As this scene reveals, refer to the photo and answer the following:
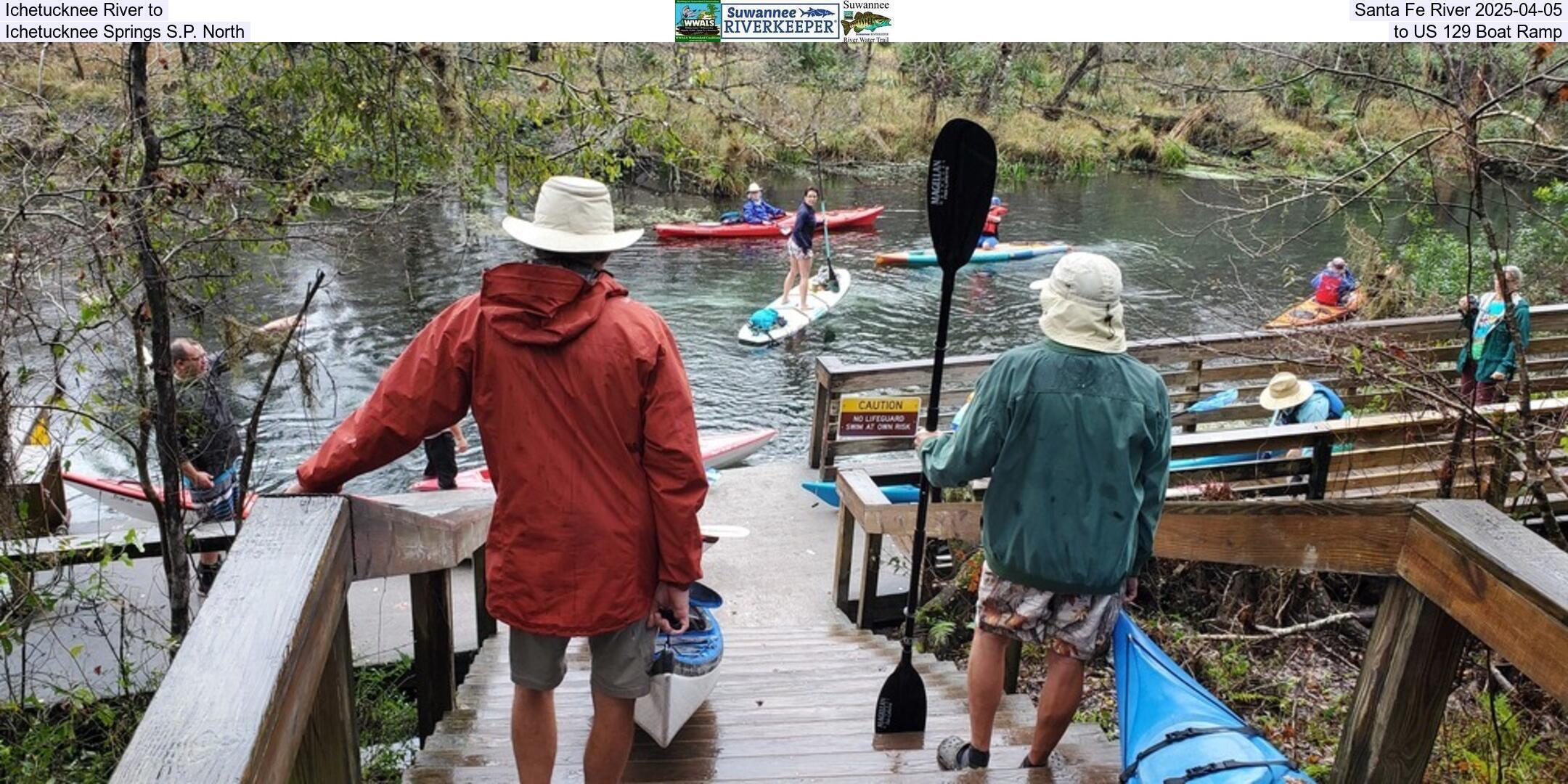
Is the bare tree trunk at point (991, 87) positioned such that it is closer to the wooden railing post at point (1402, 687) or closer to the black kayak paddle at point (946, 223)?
the black kayak paddle at point (946, 223)

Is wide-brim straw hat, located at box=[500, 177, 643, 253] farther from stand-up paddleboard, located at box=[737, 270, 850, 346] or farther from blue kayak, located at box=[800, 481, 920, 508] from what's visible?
stand-up paddleboard, located at box=[737, 270, 850, 346]

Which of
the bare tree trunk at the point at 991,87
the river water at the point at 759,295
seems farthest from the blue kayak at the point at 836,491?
the bare tree trunk at the point at 991,87

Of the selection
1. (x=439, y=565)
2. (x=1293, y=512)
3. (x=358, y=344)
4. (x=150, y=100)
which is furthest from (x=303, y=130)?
(x=358, y=344)

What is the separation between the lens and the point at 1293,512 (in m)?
2.42

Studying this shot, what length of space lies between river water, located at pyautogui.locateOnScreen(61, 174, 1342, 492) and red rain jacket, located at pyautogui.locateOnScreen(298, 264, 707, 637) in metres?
8.19

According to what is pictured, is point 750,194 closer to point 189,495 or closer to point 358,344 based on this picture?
point 358,344

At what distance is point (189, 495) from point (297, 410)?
6.18m

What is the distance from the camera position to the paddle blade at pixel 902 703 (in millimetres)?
3264

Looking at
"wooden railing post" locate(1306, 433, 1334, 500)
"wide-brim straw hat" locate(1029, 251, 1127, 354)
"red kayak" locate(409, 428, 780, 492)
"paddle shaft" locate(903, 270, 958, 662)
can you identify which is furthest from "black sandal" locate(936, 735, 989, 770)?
"red kayak" locate(409, 428, 780, 492)

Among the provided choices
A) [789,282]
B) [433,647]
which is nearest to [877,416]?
[433,647]

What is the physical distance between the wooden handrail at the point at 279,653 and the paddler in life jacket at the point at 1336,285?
14.2 m

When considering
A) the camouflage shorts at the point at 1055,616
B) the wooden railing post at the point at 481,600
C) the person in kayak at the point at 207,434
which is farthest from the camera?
the person in kayak at the point at 207,434

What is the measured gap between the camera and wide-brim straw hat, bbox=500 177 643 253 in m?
2.28

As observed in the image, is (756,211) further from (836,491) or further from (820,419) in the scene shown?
(836,491)
